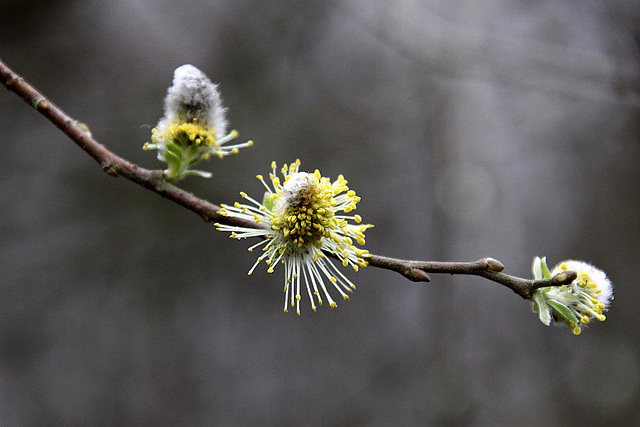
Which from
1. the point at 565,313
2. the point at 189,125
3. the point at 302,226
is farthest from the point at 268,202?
the point at 565,313

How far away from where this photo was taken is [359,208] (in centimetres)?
302

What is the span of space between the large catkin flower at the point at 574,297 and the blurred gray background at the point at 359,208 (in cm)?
157

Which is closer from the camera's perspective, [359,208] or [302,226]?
[302,226]

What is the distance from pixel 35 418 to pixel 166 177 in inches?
92.3

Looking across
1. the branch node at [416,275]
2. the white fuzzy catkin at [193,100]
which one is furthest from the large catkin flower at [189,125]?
the branch node at [416,275]

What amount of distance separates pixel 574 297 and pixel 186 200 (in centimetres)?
69

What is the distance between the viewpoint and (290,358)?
284 centimetres

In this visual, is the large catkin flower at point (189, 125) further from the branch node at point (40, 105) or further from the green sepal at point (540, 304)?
the green sepal at point (540, 304)

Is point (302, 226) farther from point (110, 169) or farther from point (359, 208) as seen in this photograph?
point (359, 208)

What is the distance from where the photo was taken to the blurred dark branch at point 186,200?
0.75m

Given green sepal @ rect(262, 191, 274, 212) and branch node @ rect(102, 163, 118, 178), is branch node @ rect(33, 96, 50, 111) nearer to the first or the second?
branch node @ rect(102, 163, 118, 178)

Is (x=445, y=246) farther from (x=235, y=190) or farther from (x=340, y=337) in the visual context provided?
(x=235, y=190)

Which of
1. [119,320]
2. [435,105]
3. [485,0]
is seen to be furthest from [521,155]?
[119,320]

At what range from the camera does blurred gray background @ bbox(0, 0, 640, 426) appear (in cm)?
254
